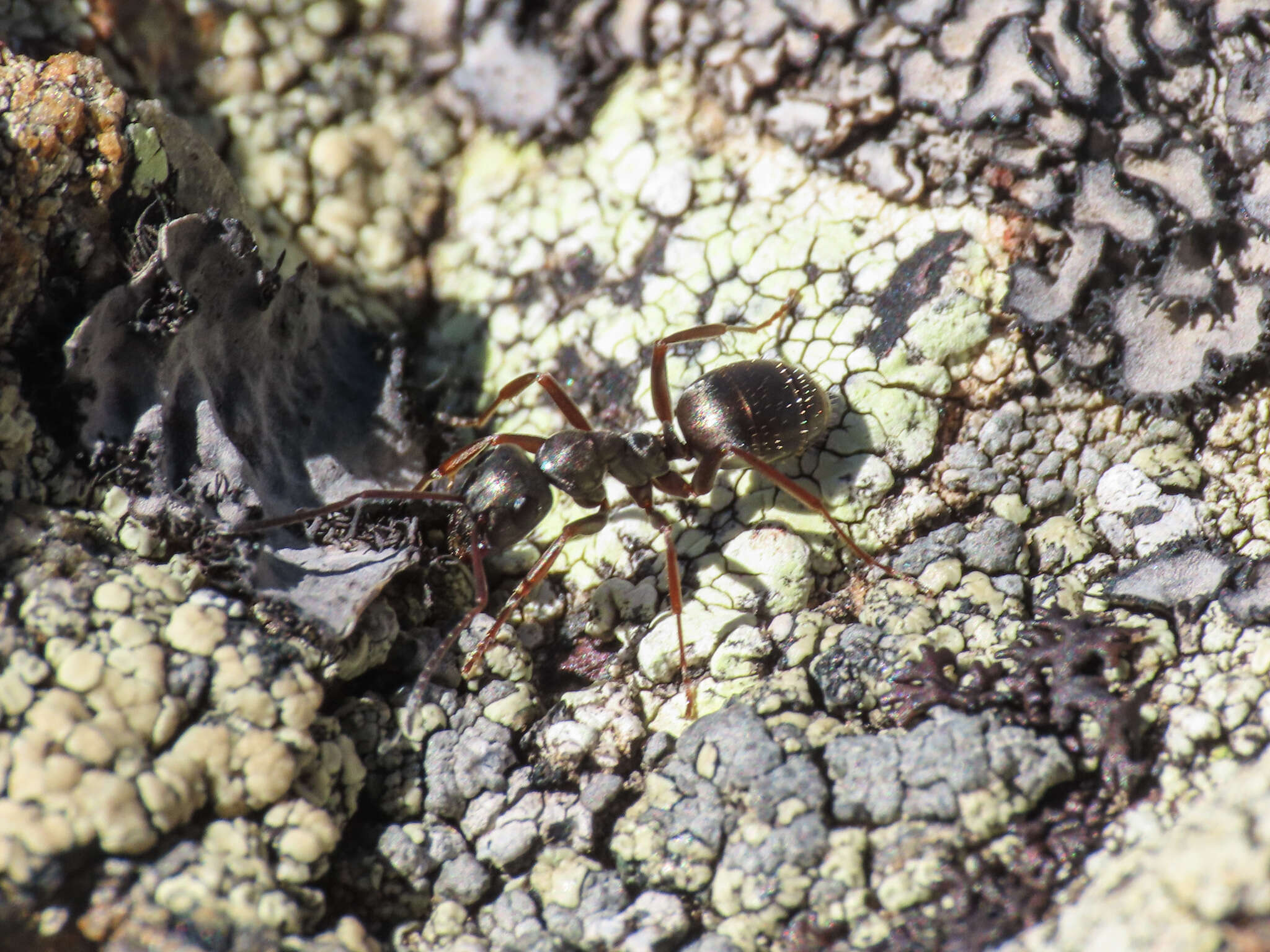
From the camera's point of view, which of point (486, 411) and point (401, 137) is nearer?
point (486, 411)

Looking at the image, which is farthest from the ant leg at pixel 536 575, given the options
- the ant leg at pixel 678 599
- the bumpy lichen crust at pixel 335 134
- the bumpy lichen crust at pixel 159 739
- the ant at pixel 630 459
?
the bumpy lichen crust at pixel 335 134

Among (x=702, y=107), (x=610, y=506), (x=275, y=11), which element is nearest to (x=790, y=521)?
(x=610, y=506)

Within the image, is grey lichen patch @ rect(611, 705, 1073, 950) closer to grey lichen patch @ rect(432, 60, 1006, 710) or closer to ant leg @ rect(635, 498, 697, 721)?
ant leg @ rect(635, 498, 697, 721)

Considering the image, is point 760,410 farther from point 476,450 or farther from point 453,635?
point 453,635

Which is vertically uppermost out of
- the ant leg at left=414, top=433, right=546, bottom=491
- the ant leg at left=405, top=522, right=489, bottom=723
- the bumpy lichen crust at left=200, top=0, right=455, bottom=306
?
the bumpy lichen crust at left=200, top=0, right=455, bottom=306

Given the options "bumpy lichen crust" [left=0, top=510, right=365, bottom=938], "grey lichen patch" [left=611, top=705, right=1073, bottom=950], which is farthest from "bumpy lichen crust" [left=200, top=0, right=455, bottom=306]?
"grey lichen patch" [left=611, top=705, right=1073, bottom=950]

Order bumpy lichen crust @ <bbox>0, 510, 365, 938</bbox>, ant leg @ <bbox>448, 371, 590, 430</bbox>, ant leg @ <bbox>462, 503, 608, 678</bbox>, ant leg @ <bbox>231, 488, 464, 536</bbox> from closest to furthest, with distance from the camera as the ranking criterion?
bumpy lichen crust @ <bbox>0, 510, 365, 938</bbox> → ant leg @ <bbox>231, 488, 464, 536</bbox> → ant leg @ <bbox>462, 503, 608, 678</bbox> → ant leg @ <bbox>448, 371, 590, 430</bbox>

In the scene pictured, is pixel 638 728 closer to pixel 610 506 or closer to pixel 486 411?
pixel 610 506
